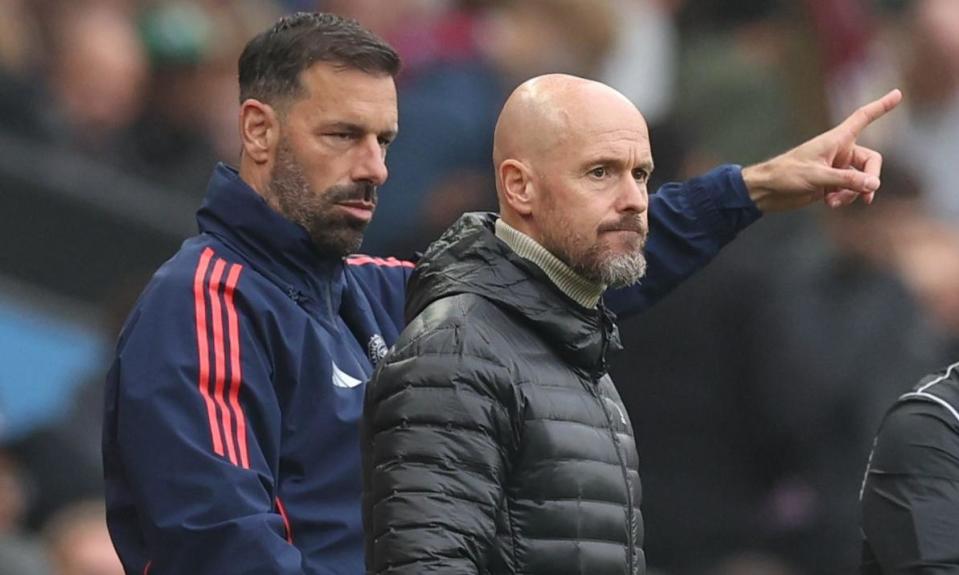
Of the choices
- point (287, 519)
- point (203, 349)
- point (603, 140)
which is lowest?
point (287, 519)

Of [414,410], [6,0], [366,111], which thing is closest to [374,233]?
[6,0]

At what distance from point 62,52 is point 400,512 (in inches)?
269

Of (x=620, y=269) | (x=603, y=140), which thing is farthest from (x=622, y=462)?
(x=603, y=140)

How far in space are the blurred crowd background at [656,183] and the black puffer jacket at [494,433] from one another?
132 inches

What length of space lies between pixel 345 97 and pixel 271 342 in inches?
21.8

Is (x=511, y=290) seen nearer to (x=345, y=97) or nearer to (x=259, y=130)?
(x=345, y=97)

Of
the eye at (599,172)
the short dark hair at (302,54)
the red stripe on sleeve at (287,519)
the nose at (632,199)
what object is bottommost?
the red stripe on sleeve at (287,519)

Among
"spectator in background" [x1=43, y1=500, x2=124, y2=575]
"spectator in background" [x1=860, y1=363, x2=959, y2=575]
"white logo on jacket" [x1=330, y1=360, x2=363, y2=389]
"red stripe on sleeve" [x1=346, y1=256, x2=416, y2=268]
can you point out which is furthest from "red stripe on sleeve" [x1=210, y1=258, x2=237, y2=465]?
"spectator in background" [x1=43, y1=500, x2=124, y2=575]

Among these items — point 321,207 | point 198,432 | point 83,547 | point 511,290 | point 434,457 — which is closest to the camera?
point 434,457

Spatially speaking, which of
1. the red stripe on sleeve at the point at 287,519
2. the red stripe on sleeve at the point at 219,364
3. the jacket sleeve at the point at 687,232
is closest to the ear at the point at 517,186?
the red stripe on sleeve at the point at 219,364

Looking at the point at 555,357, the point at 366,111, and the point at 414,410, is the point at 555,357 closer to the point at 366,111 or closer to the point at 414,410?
the point at 414,410

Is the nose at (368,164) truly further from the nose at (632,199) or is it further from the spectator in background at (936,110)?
the spectator in background at (936,110)

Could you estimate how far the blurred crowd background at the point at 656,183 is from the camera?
875 cm

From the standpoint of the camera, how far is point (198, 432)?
211 inches
